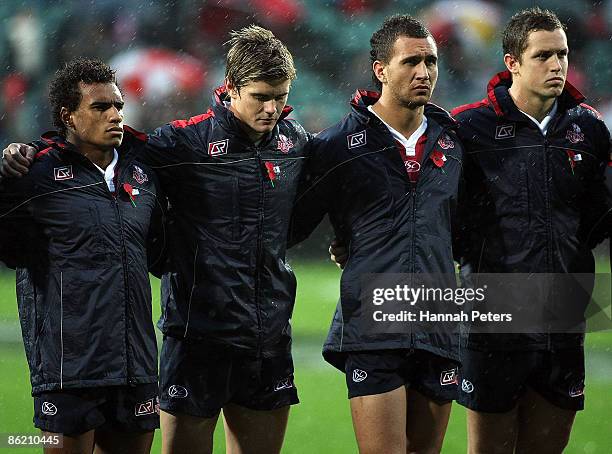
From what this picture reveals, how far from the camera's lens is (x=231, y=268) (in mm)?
3818

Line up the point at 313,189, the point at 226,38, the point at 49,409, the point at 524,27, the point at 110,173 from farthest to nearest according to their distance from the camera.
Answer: the point at 226,38
the point at 524,27
the point at 313,189
the point at 110,173
the point at 49,409

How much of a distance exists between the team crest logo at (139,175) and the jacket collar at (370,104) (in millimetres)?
812

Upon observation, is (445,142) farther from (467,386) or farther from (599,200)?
(467,386)

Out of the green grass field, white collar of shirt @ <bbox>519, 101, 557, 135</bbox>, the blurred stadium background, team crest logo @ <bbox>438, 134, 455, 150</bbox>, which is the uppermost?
the blurred stadium background

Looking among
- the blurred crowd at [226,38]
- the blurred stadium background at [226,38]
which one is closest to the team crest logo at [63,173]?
the blurred stadium background at [226,38]

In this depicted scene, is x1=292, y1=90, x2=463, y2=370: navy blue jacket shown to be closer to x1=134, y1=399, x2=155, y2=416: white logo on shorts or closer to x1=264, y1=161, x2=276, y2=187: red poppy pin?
x1=264, y1=161, x2=276, y2=187: red poppy pin

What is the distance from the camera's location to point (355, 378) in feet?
12.3

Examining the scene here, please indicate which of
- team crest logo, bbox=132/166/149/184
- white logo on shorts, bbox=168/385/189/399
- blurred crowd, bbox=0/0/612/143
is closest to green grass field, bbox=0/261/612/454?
white logo on shorts, bbox=168/385/189/399

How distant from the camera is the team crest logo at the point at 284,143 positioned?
3953 mm

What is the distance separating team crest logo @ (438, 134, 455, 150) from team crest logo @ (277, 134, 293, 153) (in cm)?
55

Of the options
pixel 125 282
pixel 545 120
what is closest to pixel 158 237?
pixel 125 282

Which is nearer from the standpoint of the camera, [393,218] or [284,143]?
[393,218]

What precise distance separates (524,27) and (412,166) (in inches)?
33.0

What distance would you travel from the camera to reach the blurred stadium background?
1373cm
